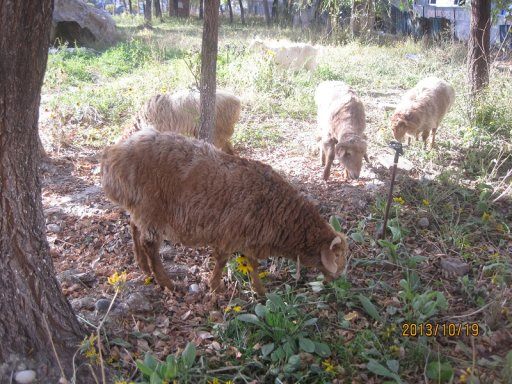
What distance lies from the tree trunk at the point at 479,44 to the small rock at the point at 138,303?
23.0ft

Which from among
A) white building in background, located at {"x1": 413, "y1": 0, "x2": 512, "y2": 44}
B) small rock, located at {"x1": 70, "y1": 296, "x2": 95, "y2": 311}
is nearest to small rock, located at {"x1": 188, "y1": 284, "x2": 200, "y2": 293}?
small rock, located at {"x1": 70, "y1": 296, "x2": 95, "y2": 311}

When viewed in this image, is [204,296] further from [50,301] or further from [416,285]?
[416,285]

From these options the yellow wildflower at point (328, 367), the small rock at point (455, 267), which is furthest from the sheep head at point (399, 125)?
the yellow wildflower at point (328, 367)

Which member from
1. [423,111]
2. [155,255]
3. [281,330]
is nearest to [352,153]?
[423,111]

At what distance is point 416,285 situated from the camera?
12.8 feet

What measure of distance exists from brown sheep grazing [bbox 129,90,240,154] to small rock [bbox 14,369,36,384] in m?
4.33

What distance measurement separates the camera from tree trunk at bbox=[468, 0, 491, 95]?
8078mm

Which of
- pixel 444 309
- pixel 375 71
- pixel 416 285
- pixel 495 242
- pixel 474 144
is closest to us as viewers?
pixel 444 309

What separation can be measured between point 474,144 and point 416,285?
13.5 feet

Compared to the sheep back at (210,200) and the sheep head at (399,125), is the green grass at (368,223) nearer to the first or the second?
the sheep head at (399,125)

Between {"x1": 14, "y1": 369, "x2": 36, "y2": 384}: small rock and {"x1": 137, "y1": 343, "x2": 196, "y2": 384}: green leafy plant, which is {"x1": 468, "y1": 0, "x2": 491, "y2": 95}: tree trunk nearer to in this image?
{"x1": 137, "y1": 343, "x2": 196, "y2": 384}: green leafy plant

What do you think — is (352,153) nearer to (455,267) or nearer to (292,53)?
(455,267)

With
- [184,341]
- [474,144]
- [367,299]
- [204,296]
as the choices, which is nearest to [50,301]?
[184,341]
